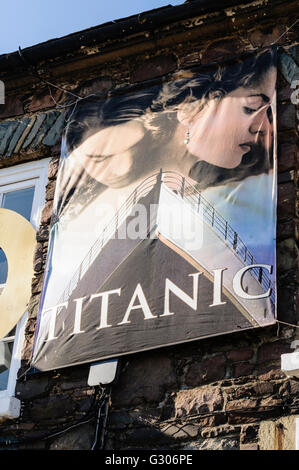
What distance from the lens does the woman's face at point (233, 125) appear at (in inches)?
269

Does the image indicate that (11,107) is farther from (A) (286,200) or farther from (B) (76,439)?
(B) (76,439)

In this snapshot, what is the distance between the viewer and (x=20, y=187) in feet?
25.4

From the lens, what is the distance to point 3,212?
762 centimetres

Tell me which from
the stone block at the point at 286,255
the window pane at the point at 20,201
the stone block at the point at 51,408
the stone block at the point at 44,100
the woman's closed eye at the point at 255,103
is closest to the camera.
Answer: the stone block at the point at 286,255

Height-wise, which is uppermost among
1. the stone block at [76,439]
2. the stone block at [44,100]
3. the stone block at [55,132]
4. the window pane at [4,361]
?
the stone block at [44,100]

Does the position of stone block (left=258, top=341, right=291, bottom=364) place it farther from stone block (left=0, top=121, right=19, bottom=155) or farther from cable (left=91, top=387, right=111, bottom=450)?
stone block (left=0, top=121, right=19, bottom=155)

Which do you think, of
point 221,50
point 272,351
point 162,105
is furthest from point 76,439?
point 221,50

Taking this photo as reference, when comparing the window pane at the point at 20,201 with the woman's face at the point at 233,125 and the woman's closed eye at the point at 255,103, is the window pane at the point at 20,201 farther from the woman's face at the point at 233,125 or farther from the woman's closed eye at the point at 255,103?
the woman's closed eye at the point at 255,103

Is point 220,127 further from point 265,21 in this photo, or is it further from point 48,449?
point 48,449

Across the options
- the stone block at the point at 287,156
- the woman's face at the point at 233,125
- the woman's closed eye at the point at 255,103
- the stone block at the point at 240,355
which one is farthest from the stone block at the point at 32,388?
the woman's closed eye at the point at 255,103

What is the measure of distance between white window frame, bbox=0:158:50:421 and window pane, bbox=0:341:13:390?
0.04m

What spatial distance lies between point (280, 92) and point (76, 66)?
1.78 m

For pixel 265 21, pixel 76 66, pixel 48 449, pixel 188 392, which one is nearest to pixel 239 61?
pixel 265 21

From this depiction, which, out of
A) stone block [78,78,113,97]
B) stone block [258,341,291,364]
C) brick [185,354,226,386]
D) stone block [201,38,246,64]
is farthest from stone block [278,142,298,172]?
stone block [78,78,113,97]
